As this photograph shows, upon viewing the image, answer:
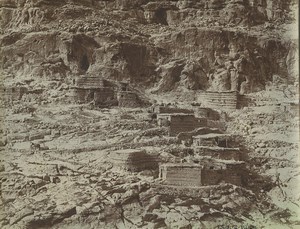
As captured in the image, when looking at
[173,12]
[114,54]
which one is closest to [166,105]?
[114,54]

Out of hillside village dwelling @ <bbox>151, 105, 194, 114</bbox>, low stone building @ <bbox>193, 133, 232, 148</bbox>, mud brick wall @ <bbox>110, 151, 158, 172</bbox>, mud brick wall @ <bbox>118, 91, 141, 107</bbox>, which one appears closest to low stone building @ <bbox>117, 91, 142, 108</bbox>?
mud brick wall @ <bbox>118, 91, 141, 107</bbox>

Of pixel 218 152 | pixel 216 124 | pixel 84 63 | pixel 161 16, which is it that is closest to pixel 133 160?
pixel 218 152

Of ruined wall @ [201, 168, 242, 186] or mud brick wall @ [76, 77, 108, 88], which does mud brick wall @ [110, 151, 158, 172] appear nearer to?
ruined wall @ [201, 168, 242, 186]

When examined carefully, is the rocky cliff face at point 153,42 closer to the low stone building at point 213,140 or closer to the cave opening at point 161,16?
the cave opening at point 161,16

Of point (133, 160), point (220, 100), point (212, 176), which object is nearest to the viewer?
point (133, 160)

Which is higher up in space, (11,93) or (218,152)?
(11,93)

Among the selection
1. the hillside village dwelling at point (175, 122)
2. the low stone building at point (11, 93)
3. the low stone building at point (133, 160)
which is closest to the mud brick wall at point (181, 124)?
the hillside village dwelling at point (175, 122)

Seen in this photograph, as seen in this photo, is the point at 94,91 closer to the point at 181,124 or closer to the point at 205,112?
the point at 181,124
